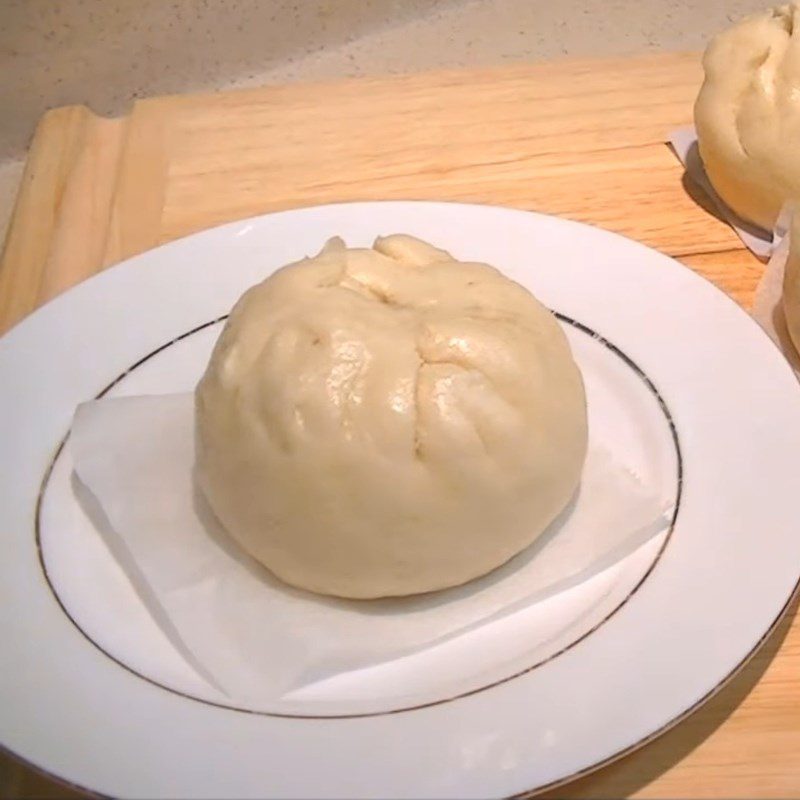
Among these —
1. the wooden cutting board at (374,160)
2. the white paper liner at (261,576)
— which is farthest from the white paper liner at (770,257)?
the white paper liner at (261,576)

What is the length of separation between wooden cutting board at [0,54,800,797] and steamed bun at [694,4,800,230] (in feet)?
0.21

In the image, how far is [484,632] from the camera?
2.48 ft

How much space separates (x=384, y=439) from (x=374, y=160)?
0.69m

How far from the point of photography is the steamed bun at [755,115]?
108cm

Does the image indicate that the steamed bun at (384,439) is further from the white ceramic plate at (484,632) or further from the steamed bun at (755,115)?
the steamed bun at (755,115)

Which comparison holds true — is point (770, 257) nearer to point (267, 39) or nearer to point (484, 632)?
point (484, 632)

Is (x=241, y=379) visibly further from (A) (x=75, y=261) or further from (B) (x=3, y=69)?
(B) (x=3, y=69)

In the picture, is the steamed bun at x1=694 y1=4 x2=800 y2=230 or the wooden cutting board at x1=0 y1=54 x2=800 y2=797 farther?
the wooden cutting board at x1=0 y1=54 x2=800 y2=797

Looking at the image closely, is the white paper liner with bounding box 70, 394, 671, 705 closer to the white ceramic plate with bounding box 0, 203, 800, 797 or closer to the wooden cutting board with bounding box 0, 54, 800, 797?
the white ceramic plate with bounding box 0, 203, 800, 797

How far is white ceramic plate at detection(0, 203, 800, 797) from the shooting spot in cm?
64

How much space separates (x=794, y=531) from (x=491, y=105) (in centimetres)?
85

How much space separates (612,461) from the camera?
34.2 inches

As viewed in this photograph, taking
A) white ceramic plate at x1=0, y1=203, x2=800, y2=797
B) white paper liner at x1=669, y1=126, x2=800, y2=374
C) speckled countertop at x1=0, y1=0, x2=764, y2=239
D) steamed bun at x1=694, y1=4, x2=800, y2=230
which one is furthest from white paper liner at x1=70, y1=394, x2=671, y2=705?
speckled countertop at x1=0, y1=0, x2=764, y2=239

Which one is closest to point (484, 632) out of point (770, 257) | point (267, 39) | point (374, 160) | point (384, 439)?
point (384, 439)
